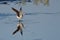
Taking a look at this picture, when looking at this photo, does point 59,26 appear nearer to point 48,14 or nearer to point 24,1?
point 48,14

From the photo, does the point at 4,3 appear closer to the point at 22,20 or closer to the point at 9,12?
the point at 9,12

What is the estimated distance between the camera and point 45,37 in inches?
69.0

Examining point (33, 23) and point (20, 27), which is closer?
point (20, 27)

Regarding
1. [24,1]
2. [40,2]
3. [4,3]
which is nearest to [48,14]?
[40,2]

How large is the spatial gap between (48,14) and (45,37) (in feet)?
0.66

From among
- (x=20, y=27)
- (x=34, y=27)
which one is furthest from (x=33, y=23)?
(x=20, y=27)

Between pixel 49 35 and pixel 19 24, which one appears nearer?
pixel 19 24

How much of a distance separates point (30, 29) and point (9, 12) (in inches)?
9.1

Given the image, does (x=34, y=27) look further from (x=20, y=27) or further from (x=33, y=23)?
(x=20, y=27)

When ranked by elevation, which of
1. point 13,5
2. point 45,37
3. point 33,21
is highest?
point 13,5

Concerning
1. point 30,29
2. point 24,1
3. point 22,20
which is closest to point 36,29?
point 30,29

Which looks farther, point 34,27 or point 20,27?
point 34,27

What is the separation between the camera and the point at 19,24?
5.41 feet

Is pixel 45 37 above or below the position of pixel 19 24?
below
